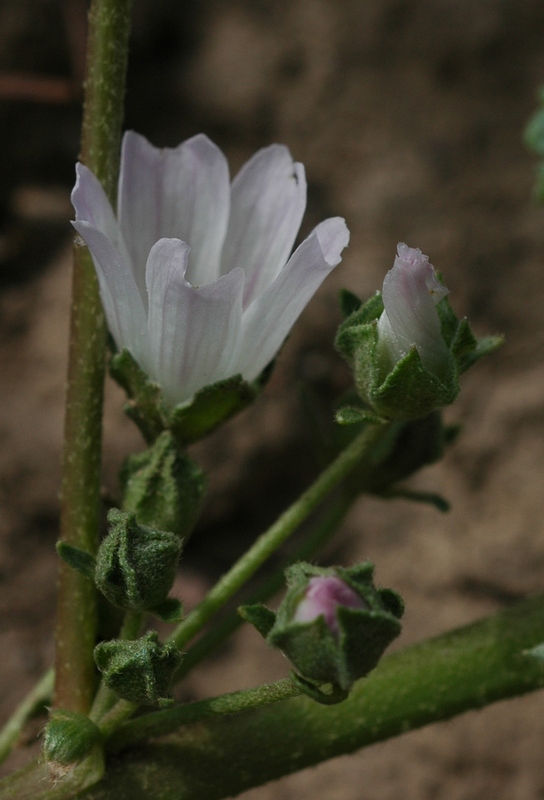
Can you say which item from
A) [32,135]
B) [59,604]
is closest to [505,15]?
[32,135]

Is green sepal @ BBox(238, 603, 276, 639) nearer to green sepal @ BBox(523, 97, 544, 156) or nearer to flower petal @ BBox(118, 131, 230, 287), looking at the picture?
flower petal @ BBox(118, 131, 230, 287)

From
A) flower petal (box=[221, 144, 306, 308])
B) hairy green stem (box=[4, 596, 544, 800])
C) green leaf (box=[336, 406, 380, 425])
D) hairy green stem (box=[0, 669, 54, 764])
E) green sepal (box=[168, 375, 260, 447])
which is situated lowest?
hairy green stem (box=[0, 669, 54, 764])

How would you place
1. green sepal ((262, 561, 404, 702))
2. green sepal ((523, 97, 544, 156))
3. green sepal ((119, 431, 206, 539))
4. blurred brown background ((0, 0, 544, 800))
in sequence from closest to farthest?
green sepal ((262, 561, 404, 702))
green sepal ((119, 431, 206, 539))
green sepal ((523, 97, 544, 156))
blurred brown background ((0, 0, 544, 800))

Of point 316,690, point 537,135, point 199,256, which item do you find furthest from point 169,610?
point 537,135

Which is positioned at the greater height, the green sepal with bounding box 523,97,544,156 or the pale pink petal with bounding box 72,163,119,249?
the pale pink petal with bounding box 72,163,119,249

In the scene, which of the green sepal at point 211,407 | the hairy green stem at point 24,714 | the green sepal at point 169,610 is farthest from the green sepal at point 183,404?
the hairy green stem at point 24,714

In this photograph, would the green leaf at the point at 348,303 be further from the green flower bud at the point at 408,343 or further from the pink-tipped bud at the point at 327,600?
the pink-tipped bud at the point at 327,600

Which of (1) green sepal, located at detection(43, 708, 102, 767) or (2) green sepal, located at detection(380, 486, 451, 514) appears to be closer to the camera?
(1) green sepal, located at detection(43, 708, 102, 767)

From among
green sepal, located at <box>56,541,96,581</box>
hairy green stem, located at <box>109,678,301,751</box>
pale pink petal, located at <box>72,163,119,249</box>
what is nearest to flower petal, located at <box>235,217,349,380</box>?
pale pink petal, located at <box>72,163,119,249</box>
